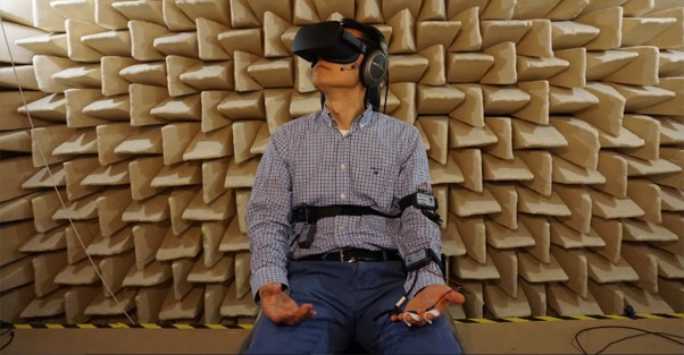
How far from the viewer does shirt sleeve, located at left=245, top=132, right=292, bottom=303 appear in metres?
1.33

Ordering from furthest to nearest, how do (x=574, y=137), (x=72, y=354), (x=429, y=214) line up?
1. (x=574, y=137)
2. (x=72, y=354)
3. (x=429, y=214)

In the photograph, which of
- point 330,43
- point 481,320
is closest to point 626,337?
point 481,320

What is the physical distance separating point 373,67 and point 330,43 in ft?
0.54

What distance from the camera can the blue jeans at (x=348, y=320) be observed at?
1.17 metres

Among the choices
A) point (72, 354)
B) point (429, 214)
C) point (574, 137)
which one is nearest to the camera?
point (429, 214)

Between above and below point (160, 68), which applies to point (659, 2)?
above

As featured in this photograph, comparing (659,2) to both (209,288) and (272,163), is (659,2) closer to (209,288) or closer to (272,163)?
(272,163)

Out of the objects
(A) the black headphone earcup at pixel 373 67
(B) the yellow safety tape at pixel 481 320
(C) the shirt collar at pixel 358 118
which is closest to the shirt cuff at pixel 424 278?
(C) the shirt collar at pixel 358 118

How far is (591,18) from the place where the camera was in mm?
1973

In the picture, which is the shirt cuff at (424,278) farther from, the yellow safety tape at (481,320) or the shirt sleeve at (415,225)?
the yellow safety tape at (481,320)

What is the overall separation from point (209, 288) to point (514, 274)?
139cm

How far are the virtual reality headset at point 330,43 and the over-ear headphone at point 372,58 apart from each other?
0.11 feet

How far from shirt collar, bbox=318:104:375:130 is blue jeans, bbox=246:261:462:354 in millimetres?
451

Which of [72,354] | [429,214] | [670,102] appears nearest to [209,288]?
[72,354]
